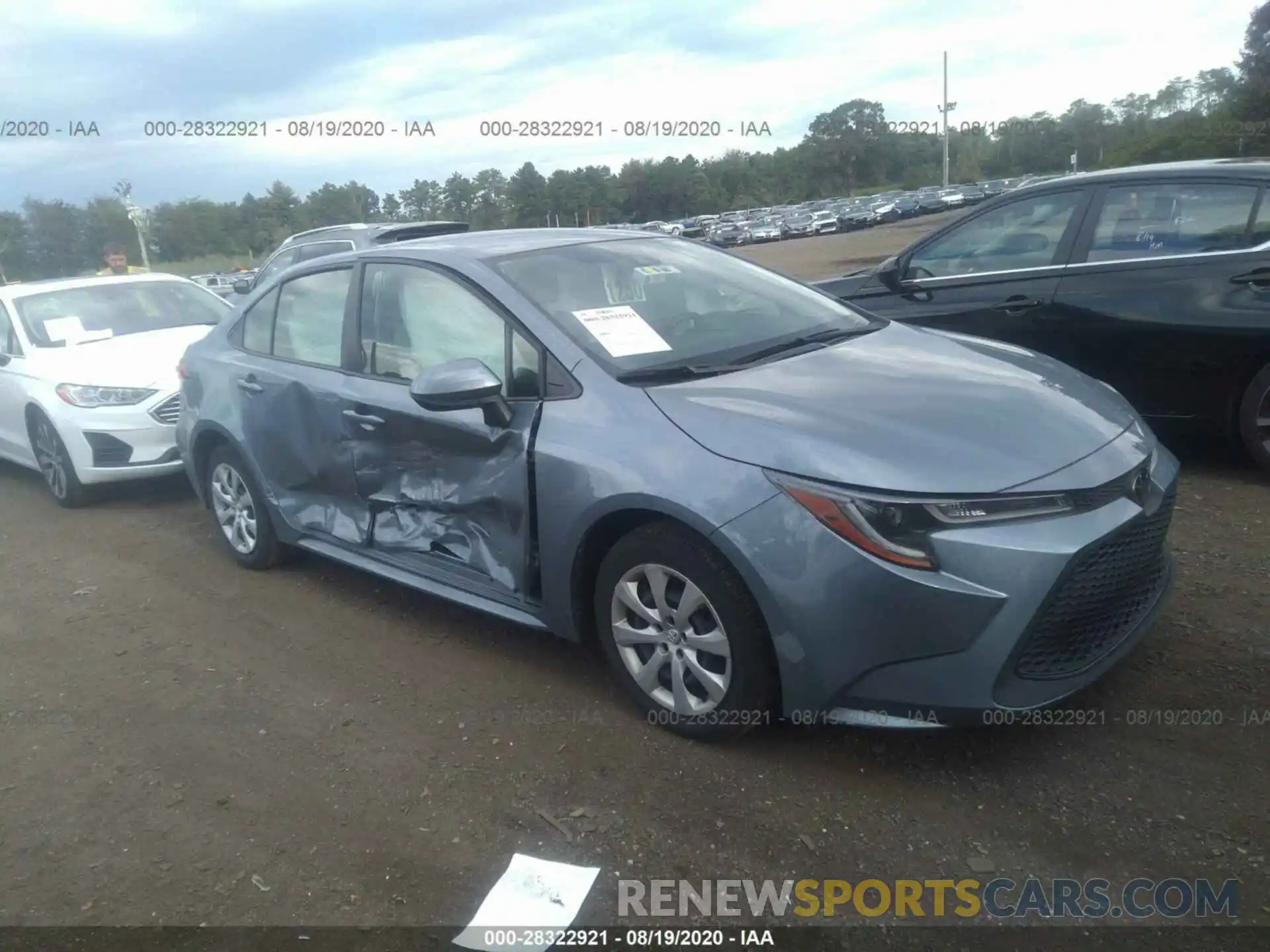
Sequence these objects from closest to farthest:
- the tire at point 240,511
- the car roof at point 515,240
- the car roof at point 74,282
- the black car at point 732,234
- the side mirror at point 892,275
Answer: the car roof at point 515,240, the tire at point 240,511, the side mirror at point 892,275, the car roof at point 74,282, the black car at point 732,234

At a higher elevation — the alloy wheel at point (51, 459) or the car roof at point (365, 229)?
the car roof at point (365, 229)

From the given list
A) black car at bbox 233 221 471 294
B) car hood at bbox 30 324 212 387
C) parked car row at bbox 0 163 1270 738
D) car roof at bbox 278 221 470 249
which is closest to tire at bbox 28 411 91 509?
car hood at bbox 30 324 212 387

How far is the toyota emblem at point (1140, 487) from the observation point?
3141 mm

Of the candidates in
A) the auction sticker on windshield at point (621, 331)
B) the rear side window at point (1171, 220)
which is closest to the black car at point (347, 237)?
the rear side window at point (1171, 220)

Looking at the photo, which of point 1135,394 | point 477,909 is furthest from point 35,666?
point 1135,394

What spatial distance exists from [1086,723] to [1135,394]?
272 cm

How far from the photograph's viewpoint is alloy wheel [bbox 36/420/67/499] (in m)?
7.04

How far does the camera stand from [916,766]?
319 centimetres

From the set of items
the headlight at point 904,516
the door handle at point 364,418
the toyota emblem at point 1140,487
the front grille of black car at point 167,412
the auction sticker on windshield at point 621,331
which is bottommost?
the front grille of black car at point 167,412

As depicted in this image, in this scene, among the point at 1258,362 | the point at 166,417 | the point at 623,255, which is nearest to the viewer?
the point at 623,255

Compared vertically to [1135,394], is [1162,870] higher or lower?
lower

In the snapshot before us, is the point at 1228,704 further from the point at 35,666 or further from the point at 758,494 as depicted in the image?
the point at 35,666

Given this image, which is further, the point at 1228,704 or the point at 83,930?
the point at 1228,704

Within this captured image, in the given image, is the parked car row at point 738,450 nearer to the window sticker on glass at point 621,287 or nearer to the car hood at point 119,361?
the window sticker on glass at point 621,287
